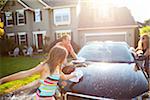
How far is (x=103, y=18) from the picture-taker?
176cm

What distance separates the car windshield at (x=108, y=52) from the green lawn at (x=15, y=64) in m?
0.35

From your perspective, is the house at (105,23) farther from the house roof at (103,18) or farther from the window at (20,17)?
the window at (20,17)

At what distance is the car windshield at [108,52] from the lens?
1791 mm

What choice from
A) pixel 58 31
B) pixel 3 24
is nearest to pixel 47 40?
pixel 58 31

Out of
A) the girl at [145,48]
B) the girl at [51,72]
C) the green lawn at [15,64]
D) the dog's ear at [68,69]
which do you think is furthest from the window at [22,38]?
the girl at [145,48]

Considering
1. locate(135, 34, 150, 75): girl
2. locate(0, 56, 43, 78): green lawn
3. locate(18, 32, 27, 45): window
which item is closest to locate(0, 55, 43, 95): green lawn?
locate(0, 56, 43, 78): green lawn

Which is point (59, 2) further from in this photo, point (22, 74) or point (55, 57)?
point (22, 74)

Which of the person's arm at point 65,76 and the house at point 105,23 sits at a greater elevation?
the house at point 105,23

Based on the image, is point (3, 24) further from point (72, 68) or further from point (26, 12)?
point (72, 68)

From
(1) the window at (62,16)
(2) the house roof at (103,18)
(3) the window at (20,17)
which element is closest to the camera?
(2) the house roof at (103,18)

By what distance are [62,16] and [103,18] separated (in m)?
0.29

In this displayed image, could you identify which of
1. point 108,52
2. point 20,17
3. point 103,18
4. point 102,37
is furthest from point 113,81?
point 20,17

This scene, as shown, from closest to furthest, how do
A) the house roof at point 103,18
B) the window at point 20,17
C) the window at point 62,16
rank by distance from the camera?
the house roof at point 103,18 < the window at point 62,16 < the window at point 20,17

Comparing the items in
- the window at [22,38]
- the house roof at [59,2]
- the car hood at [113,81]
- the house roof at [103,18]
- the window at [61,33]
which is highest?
the house roof at [59,2]
